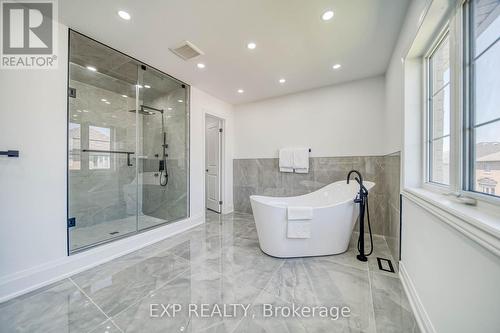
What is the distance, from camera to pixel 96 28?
6.16 ft

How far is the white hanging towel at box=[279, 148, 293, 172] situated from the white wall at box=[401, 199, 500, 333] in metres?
2.10

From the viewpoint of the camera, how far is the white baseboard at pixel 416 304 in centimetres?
117

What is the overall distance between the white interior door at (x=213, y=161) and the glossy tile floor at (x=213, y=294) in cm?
192

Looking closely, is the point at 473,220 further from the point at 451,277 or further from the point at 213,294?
the point at 213,294

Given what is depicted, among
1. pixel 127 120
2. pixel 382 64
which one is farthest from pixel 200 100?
pixel 382 64

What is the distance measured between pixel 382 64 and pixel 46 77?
12.8 feet

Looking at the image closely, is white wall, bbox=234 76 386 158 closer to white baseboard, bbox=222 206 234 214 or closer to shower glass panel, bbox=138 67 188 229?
white baseboard, bbox=222 206 234 214

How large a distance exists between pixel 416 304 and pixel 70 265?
3111 mm

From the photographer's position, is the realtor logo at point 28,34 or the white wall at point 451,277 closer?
the white wall at point 451,277

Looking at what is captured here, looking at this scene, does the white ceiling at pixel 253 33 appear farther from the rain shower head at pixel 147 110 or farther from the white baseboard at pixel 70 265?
the white baseboard at pixel 70 265

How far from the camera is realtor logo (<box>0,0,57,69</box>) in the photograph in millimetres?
1590

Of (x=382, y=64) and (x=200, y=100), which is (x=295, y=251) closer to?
(x=382, y=64)

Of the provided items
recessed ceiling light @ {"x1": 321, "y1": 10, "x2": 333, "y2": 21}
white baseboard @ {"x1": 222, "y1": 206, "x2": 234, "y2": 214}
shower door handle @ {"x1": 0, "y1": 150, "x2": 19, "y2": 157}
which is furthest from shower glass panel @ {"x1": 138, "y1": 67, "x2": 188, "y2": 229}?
recessed ceiling light @ {"x1": 321, "y1": 10, "x2": 333, "y2": 21}

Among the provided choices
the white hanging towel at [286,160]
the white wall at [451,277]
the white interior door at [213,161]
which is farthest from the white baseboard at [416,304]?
the white interior door at [213,161]
